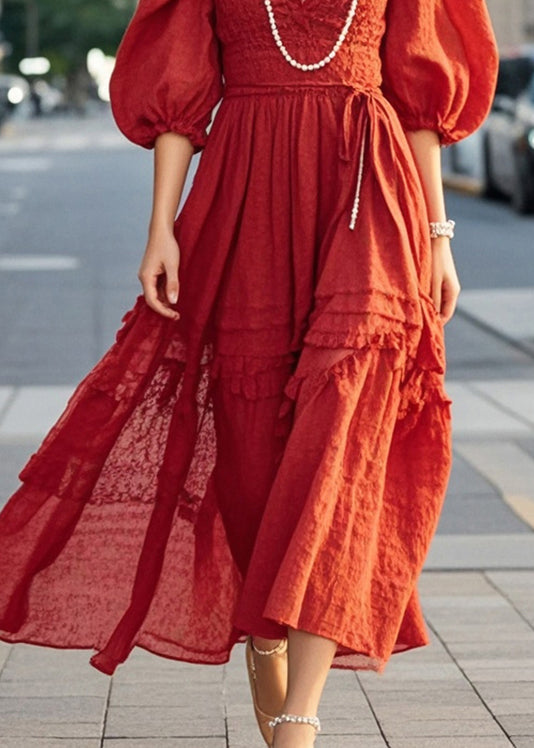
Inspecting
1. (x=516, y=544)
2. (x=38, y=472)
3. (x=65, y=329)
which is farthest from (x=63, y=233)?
(x=38, y=472)

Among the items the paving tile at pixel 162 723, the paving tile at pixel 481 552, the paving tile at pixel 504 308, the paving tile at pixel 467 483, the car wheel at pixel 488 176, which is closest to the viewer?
the paving tile at pixel 162 723

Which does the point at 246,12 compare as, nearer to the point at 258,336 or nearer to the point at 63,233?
the point at 258,336

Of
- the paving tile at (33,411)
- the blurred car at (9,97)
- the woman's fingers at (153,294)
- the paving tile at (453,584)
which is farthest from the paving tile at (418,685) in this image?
the blurred car at (9,97)

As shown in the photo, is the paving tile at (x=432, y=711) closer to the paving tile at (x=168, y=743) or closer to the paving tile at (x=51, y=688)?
the paving tile at (x=168, y=743)

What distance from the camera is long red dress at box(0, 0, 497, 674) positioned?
3.15 metres

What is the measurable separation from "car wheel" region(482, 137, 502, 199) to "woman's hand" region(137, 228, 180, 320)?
792 inches

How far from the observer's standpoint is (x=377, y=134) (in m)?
3.29

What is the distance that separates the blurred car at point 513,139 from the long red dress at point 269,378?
17110 mm

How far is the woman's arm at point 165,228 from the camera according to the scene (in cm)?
338

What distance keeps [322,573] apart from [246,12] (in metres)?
1.02

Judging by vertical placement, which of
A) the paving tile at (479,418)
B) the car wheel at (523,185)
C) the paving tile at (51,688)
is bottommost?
the car wheel at (523,185)

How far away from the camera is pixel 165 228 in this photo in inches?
133

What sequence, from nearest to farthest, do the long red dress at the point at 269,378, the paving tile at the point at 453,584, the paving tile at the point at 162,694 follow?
the long red dress at the point at 269,378
the paving tile at the point at 162,694
the paving tile at the point at 453,584

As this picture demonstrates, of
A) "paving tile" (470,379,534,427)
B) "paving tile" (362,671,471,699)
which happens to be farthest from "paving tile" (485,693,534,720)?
"paving tile" (470,379,534,427)
